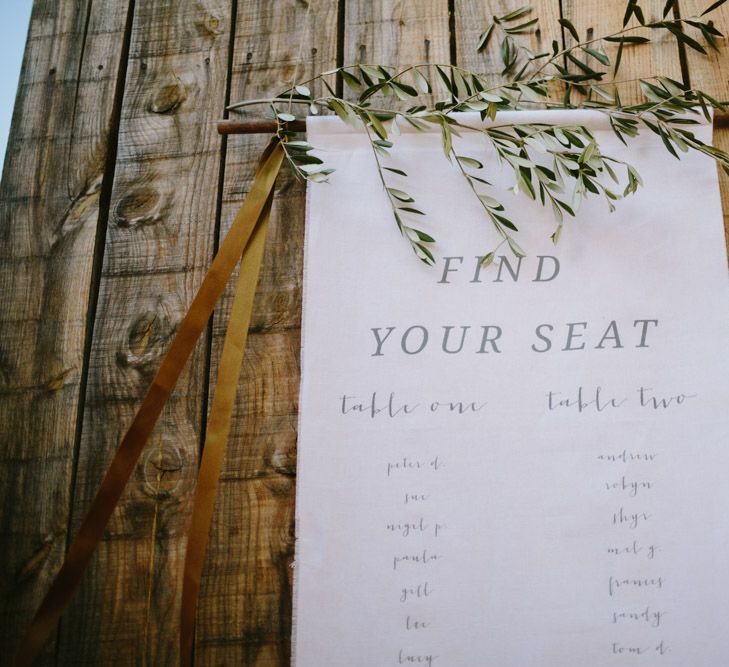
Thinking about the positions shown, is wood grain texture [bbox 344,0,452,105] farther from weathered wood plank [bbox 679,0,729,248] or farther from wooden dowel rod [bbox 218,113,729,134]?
weathered wood plank [bbox 679,0,729,248]

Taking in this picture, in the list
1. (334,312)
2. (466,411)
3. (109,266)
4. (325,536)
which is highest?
(109,266)

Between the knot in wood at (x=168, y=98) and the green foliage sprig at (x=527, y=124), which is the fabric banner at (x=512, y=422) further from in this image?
the knot in wood at (x=168, y=98)

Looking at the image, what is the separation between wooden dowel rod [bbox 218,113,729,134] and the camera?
1.05m

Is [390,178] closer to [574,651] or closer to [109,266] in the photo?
[109,266]

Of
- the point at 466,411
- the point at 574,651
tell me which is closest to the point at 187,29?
the point at 466,411

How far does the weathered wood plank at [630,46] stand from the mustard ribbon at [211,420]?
1.98 ft

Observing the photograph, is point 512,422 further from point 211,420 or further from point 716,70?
point 716,70

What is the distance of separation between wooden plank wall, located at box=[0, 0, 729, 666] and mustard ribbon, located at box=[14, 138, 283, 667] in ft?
0.13

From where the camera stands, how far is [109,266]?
1.07 metres

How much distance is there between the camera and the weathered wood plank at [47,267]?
96 centimetres

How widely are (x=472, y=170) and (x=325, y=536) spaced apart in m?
0.62

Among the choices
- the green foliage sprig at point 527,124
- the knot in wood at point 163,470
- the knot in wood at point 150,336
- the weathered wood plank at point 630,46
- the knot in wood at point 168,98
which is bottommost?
the knot in wood at point 163,470

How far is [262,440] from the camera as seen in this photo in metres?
0.98

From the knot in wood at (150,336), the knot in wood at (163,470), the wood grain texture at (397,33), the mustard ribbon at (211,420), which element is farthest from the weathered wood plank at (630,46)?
the knot in wood at (163,470)
